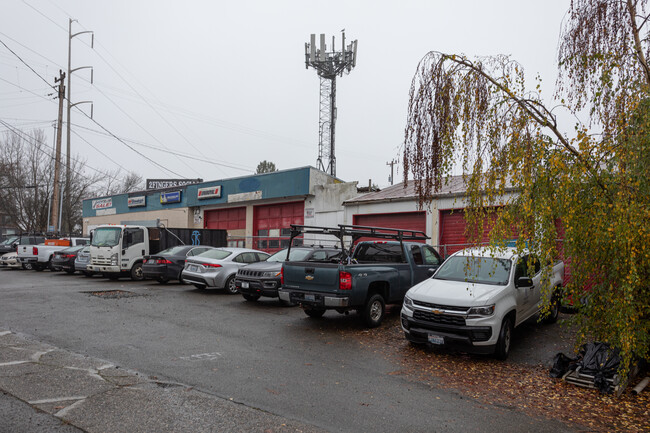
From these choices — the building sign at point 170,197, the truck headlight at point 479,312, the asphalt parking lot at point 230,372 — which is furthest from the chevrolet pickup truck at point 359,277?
the building sign at point 170,197

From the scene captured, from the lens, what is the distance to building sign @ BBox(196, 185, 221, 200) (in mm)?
28922

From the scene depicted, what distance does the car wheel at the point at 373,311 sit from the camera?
9.44 metres

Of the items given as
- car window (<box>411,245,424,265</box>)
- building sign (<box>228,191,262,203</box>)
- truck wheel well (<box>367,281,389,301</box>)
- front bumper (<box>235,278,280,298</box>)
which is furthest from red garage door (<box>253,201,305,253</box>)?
truck wheel well (<box>367,281,389,301</box>)

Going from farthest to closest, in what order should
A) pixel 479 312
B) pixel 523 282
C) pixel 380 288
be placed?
pixel 380 288 < pixel 523 282 < pixel 479 312

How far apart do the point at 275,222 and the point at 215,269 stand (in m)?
12.7

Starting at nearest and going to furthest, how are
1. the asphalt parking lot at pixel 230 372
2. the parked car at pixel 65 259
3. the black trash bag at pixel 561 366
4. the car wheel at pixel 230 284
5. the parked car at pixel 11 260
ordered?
the asphalt parking lot at pixel 230 372
the black trash bag at pixel 561 366
the car wheel at pixel 230 284
the parked car at pixel 65 259
the parked car at pixel 11 260

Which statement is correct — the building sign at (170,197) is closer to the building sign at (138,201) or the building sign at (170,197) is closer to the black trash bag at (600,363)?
the building sign at (138,201)

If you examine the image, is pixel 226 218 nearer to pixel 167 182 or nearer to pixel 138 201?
pixel 138 201

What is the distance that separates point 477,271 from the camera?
8.30 m

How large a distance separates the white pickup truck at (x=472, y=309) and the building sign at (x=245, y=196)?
19.1 metres

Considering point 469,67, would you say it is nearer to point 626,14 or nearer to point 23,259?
point 626,14

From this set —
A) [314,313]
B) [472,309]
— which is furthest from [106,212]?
[472,309]

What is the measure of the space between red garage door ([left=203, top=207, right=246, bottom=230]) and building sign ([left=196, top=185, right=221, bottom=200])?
1.22 meters

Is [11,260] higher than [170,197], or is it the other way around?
[170,197]
